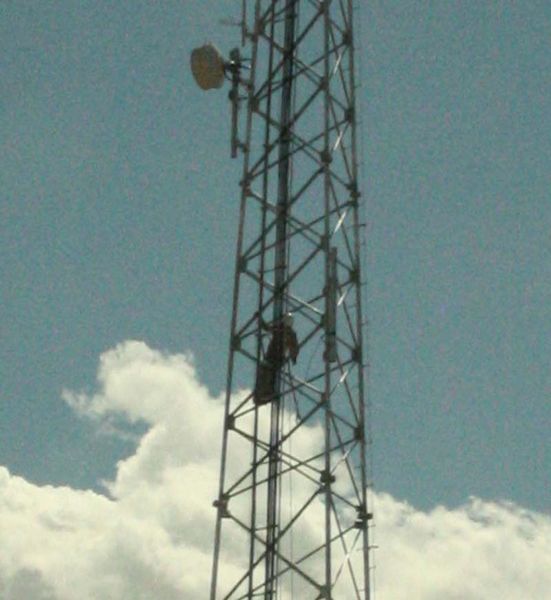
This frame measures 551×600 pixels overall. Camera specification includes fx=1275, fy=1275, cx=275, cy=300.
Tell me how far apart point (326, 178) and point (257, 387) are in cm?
515

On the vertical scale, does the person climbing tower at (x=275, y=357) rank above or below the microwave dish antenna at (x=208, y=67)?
below

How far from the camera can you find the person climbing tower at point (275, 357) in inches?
1094

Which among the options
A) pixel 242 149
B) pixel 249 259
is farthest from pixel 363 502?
pixel 242 149

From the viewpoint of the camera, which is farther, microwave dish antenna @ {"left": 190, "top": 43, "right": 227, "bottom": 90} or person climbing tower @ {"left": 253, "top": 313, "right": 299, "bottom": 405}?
microwave dish antenna @ {"left": 190, "top": 43, "right": 227, "bottom": 90}

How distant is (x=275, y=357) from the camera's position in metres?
28.0

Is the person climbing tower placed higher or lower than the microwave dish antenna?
lower

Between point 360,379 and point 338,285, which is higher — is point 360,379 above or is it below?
below

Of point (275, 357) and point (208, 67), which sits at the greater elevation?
point (208, 67)

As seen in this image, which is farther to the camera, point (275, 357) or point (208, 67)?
point (208, 67)

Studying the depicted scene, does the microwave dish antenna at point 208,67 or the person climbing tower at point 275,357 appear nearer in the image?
Result: the person climbing tower at point 275,357

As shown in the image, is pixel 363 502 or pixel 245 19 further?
Answer: pixel 245 19

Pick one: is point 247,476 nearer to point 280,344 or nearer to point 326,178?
point 280,344

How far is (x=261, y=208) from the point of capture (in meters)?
29.7

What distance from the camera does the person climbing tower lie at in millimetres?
27781
